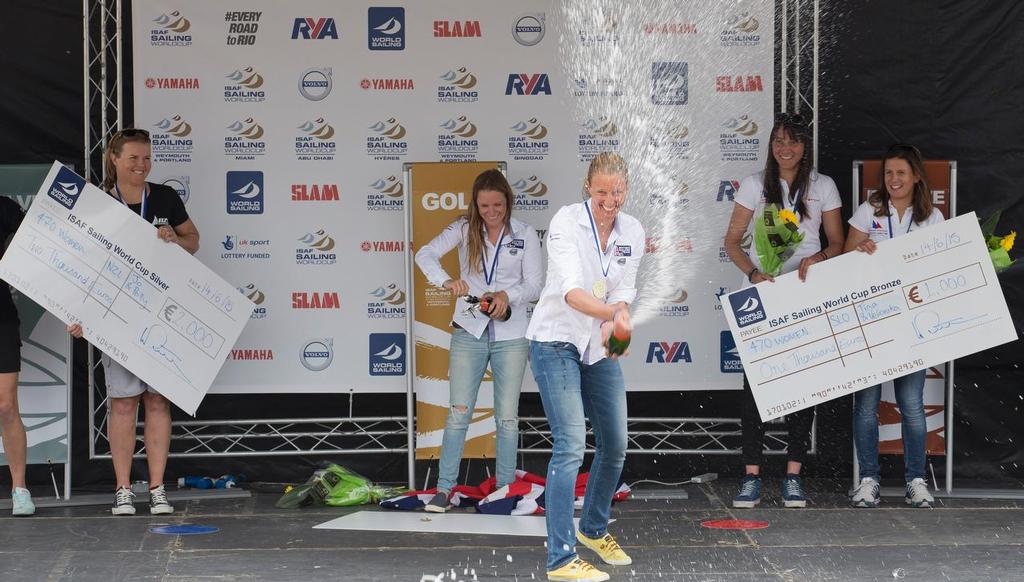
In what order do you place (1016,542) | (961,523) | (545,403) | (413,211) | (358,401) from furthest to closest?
(358,401) → (413,211) → (961,523) → (1016,542) → (545,403)

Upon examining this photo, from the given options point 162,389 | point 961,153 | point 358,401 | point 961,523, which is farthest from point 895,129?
point 162,389

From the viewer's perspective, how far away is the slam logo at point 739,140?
7293mm

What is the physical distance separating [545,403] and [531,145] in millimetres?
2577

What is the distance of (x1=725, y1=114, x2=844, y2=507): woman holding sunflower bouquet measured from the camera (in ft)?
22.1

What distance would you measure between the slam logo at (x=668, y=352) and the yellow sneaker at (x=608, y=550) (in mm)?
2053

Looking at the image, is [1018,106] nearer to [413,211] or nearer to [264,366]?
[413,211]

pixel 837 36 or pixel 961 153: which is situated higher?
pixel 837 36

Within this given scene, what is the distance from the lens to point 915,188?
6805 mm

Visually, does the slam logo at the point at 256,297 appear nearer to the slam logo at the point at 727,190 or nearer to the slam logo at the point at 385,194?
the slam logo at the point at 385,194

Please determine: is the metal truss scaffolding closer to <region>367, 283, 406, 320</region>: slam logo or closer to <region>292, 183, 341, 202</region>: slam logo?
<region>367, 283, 406, 320</region>: slam logo

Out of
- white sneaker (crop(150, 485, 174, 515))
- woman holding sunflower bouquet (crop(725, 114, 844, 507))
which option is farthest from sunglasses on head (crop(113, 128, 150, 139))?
woman holding sunflower bouquet (crop(725, 114, 844, 507))

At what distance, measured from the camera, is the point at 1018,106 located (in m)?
7.44

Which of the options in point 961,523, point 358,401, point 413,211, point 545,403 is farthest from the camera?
point 358,401

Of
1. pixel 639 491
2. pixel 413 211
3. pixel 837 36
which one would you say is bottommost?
pixel 639 491
